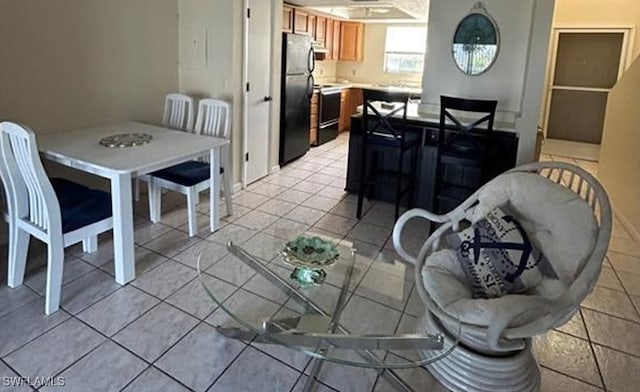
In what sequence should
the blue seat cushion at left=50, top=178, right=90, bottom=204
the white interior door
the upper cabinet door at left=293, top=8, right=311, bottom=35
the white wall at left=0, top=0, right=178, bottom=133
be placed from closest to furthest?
the blue seat cushion at left=50, top=178, right=90, bottom=204 < the white wall at left=0, top=0, right=178, bottom=133 < the white interior door < the upper cabinet door at left=293, top=8, right=311, bottom=35

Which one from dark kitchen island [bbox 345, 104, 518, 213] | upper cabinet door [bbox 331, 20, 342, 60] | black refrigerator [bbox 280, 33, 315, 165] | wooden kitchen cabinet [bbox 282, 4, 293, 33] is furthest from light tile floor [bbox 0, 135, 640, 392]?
upper cabinet door [bbox 331, 20, 342, 60]

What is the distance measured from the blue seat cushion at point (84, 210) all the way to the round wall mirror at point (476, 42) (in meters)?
3.37

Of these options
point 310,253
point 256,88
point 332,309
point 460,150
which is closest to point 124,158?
point 310,253

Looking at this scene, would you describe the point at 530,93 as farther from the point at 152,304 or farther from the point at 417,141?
the point at 152,304

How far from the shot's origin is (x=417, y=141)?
398 cm

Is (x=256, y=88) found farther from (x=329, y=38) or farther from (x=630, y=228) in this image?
(x=630, y=228)

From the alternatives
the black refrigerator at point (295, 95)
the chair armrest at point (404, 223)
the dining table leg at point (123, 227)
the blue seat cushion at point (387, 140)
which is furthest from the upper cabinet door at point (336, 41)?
the chair armrest at point (404, 223)

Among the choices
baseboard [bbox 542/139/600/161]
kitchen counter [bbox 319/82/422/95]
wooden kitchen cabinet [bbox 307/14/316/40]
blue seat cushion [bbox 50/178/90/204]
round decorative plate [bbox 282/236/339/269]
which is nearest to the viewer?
round decorative plate [bbox 282/236/339/269]

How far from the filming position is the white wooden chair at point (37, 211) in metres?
2.22

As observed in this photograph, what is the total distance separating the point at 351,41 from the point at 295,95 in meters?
3.21

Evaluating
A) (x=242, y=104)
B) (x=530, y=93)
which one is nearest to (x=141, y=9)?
(x=242, y=104)

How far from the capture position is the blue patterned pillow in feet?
6.35

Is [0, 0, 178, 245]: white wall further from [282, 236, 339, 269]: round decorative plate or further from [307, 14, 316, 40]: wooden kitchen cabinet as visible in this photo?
[307, 14, 316, 40]: wooden kitchen cabinet

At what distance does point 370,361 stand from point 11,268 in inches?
87.1
